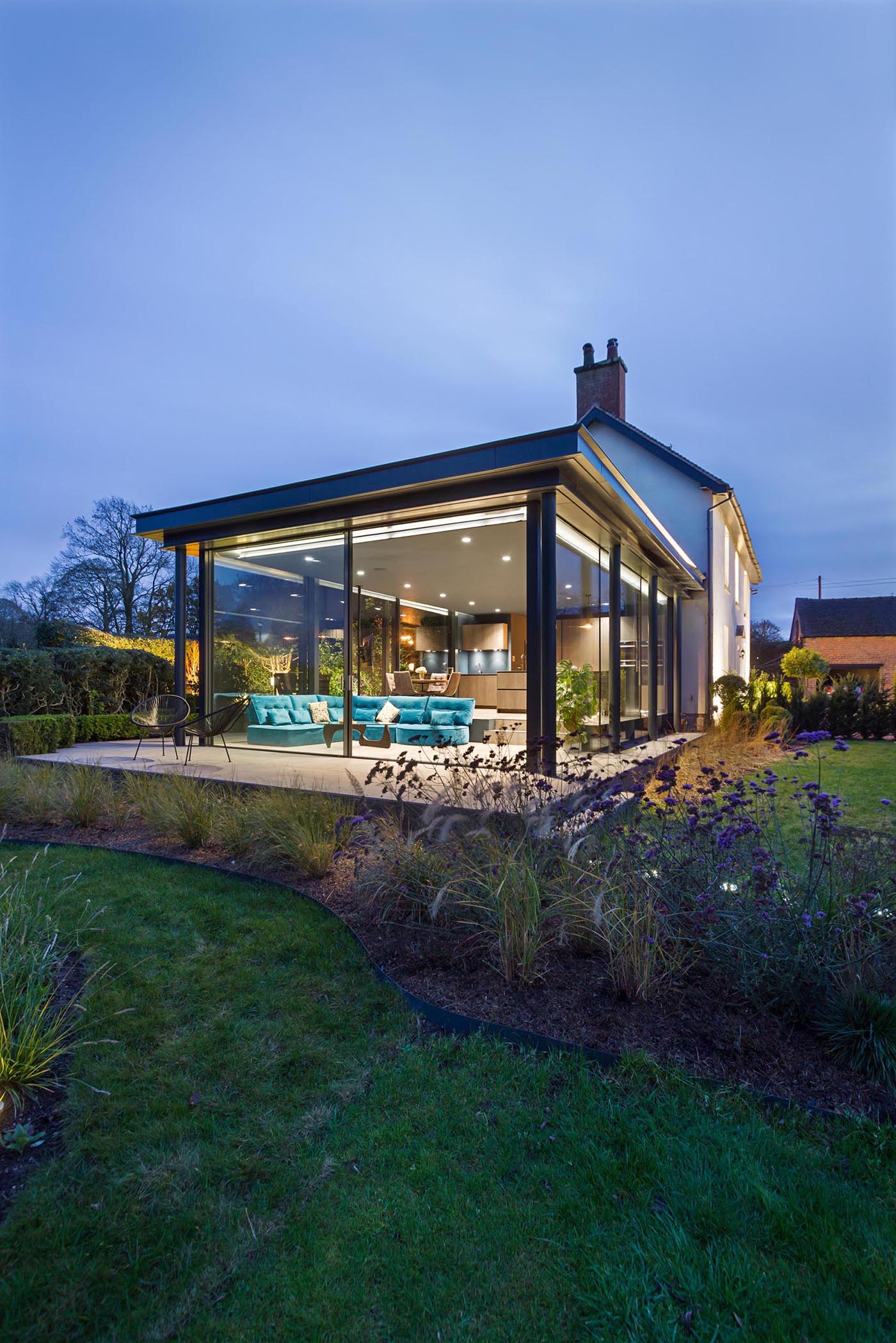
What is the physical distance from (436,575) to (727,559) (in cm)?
812

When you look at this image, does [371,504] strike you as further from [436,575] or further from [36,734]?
[36,734]

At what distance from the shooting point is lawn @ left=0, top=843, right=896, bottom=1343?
138cm

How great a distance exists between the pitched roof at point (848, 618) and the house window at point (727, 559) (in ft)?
66.1

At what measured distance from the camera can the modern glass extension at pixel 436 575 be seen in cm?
716

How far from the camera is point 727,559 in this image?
16469mm

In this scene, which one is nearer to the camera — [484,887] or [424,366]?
[484,887]

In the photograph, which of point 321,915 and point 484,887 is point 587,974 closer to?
point 484,887

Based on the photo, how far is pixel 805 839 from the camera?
8.58 ft

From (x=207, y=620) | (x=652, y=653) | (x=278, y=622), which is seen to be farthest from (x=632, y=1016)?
(x=652, y=653)

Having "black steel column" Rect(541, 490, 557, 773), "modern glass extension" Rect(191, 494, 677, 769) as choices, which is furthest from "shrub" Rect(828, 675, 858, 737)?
"black steel column" Rect(541, 490, 557, 773)

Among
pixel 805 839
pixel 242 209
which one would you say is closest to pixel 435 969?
pixel 805 839

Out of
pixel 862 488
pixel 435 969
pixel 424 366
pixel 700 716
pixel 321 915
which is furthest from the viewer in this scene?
pixel 424 366

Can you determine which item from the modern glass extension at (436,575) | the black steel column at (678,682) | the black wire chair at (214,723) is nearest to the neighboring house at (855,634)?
the black steel column at (678,682)

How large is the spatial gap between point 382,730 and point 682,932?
676 cm
